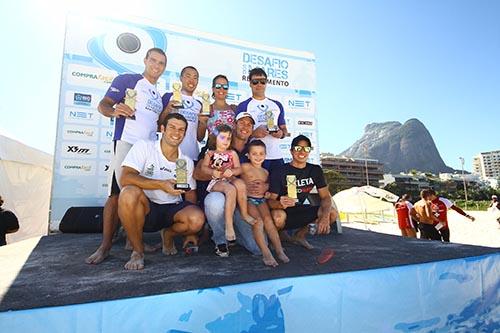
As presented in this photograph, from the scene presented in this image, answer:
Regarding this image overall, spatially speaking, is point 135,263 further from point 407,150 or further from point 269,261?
point 407,150

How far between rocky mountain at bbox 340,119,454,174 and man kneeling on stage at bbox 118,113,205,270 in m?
128

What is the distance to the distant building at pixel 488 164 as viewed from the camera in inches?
5341

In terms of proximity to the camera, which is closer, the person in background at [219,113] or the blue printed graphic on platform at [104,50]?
the person in background at [219,113]

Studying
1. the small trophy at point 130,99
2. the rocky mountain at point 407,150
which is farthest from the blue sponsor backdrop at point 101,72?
the rocky mountain at point 407,150

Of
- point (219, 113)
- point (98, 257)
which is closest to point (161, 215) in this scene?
point (98, 257)

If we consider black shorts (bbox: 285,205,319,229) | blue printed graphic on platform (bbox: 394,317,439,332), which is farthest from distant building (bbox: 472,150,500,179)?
blue printed graphic on platform (bbox: 394,317,439,332)

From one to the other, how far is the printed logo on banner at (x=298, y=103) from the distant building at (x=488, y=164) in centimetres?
16775

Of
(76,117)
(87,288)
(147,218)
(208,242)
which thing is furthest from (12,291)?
(76,117)

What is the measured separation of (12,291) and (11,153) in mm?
5036

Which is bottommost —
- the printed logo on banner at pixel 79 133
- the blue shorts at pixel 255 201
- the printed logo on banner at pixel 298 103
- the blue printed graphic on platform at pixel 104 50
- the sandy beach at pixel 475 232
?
the sandy beach at pixel 475 232

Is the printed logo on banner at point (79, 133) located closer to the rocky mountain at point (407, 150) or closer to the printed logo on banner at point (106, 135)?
the printed logo on banner at point (106, 135)

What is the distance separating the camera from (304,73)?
577 centimetres

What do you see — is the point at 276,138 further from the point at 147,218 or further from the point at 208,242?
the point at 147,218

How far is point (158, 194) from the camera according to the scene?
2.66 metres
